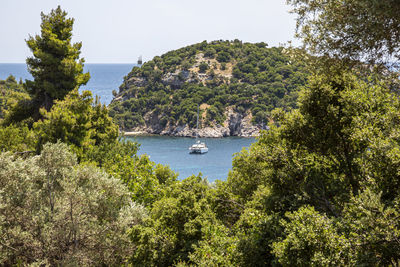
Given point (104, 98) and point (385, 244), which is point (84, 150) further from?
point (104, 98)

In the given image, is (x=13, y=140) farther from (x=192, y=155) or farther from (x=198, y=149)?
(x=198, y=149)

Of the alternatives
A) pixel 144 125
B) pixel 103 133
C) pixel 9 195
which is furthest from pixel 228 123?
pixel 9 195

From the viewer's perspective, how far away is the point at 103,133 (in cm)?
3384

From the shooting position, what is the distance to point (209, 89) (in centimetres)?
11850

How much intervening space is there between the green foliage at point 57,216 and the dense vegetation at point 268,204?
5 cm

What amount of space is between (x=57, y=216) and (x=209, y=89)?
108 m

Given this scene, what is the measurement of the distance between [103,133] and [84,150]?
28.0 ft

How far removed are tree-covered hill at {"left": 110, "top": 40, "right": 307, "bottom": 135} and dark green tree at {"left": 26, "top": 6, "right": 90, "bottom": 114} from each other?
78.7m

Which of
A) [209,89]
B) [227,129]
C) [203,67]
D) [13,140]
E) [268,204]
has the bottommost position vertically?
[227,129]

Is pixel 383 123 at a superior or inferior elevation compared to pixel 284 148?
superior

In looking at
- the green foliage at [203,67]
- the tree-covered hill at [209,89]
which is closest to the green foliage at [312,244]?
the tree-covered hill at [209,89]

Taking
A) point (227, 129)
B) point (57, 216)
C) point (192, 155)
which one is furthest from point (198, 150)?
point (57, 216)

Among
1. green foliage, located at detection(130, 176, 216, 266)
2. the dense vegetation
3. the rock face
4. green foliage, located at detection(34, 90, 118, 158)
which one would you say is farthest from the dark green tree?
the rock face

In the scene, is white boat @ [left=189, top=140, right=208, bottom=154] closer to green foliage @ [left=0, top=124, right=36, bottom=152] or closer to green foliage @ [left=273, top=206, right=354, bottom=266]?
green foliage @ [left=0, top=124, right=36, bottom=152]
